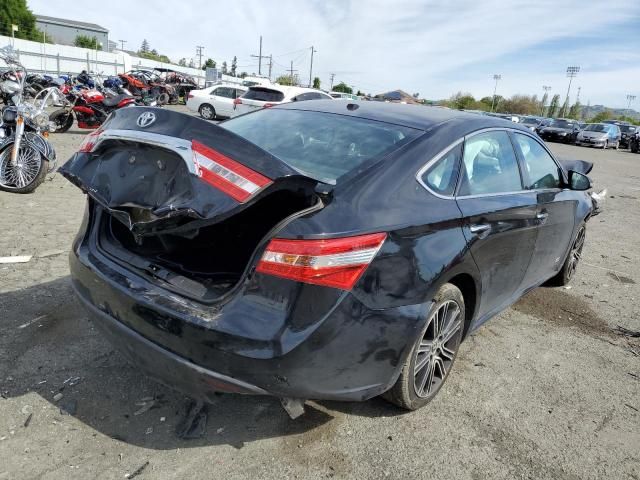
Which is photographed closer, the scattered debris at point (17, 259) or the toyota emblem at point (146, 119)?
the toyota emblem at point (146, 119)

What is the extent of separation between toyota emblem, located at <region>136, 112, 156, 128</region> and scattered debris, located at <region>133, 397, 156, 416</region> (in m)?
1.47

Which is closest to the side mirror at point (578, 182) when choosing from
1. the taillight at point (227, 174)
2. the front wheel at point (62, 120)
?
the taillight at point (227, 174)

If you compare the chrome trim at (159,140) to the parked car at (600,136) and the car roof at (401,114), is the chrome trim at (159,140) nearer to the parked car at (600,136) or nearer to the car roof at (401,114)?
the car roof at (401,114)

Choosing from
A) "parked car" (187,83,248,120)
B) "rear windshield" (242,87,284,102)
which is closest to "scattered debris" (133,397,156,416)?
"rear windshield" (242,87,284,102)

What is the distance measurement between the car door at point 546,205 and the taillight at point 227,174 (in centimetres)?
232

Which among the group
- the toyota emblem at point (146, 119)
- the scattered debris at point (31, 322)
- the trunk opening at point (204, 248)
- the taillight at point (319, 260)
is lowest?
the scattered debris at point (31, 322)

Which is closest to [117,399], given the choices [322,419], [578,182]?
[322,419]

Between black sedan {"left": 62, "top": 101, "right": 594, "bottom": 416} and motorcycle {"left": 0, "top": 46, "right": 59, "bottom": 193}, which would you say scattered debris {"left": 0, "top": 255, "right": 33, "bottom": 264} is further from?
motorcycle {"left": 0, "top": 46, "right": 59, "bottom": 193}

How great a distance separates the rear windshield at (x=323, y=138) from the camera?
8.60 ft

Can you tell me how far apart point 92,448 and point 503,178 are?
2.82 meters

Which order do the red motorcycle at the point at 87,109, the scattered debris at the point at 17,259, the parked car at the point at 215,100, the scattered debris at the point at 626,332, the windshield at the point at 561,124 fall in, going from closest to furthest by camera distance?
1. the scattered debris at the point at 626,332
2. the scattered debris at the point at 17,259
3. the red motorcycle at the point at 87,109
4. the parked car at the point at 215,100
5. the windshield at the point at 561,124

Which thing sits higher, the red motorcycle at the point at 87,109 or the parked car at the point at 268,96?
the parked car at the point at 268,96

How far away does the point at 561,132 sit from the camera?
34.3 m

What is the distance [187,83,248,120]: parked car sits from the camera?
70.7ft
